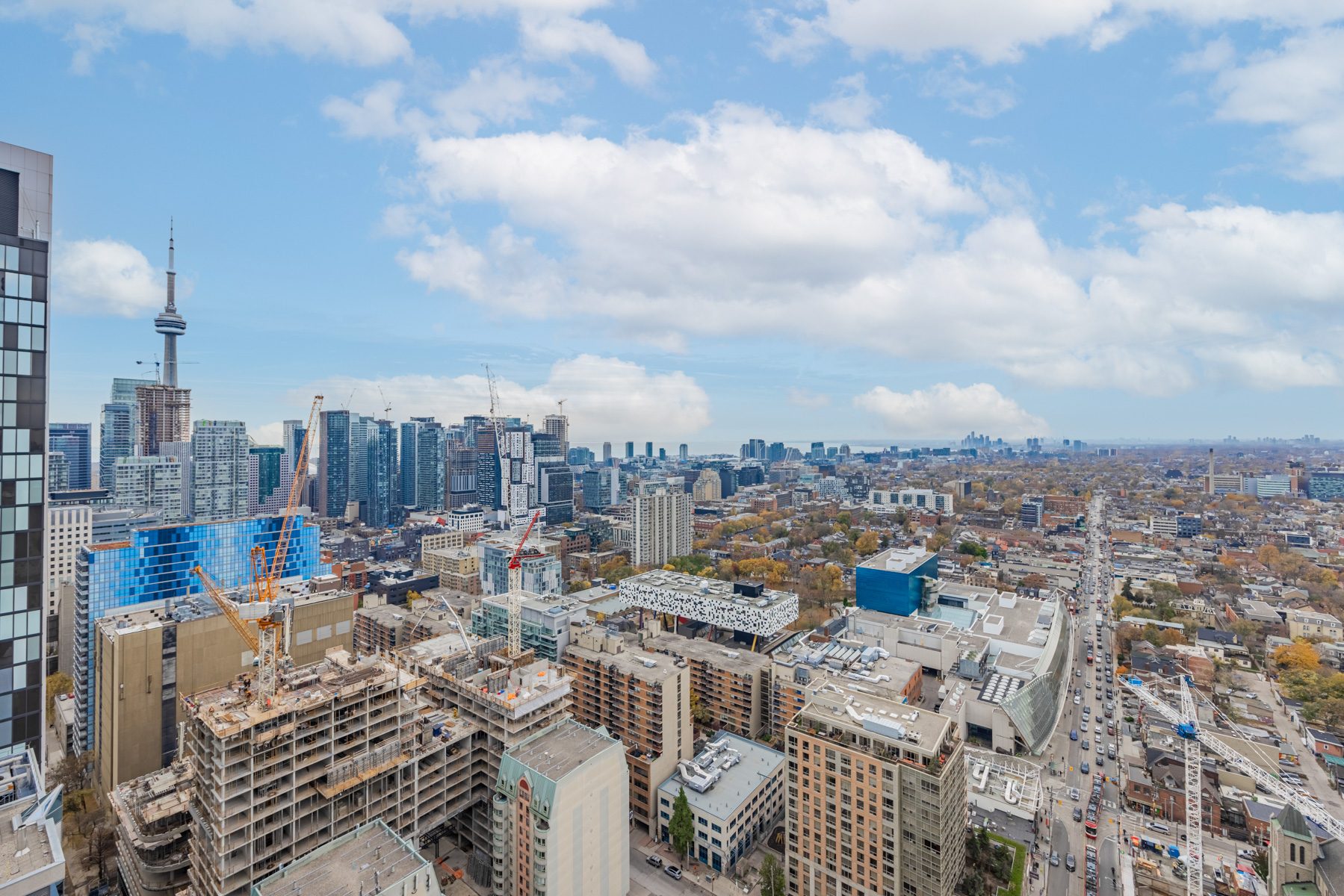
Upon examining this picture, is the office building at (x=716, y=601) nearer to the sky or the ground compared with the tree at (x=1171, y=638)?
nearer to the sky

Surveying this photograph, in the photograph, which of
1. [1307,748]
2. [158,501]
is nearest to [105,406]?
[158,501]

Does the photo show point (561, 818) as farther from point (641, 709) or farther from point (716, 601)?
point (716, 601)

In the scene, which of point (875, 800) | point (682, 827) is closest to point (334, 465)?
point (682, 827)

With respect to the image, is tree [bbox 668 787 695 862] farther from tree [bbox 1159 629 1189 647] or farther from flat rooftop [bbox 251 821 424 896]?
tree [bbox 1159 629 1189 647]

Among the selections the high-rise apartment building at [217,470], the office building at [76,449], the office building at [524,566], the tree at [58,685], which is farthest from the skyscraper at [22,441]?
the office building at [76,449]

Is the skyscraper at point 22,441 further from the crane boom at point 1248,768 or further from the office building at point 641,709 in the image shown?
the crane boom at point 1248,768
